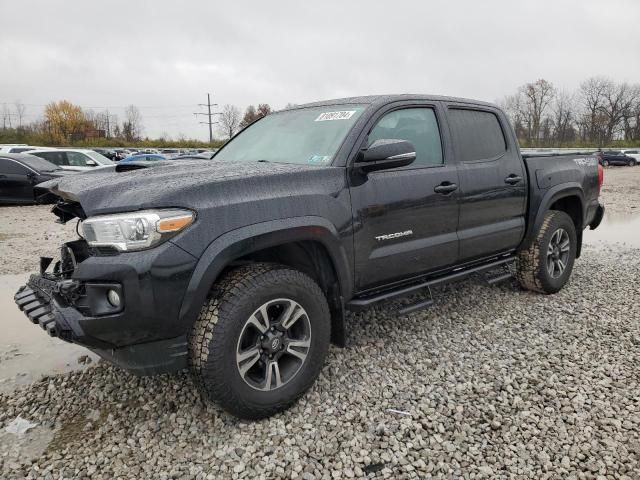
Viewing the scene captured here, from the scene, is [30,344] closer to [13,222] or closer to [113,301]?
[113,301]

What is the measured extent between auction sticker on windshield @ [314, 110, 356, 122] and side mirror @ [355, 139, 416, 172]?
441 millimetres

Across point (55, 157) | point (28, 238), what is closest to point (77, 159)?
point (55, 157)

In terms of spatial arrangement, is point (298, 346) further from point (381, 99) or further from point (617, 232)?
point (617, 232)

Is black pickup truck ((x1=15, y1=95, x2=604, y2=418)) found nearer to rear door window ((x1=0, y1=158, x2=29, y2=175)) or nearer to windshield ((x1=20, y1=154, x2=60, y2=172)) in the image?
rear door window ((x1=0, y1=158, x2=29, y2=175))

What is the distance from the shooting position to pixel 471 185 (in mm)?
3826

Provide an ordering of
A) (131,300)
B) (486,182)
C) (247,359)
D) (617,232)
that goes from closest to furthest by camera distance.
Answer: (131,300), (247,359), (486,182), (617,232)

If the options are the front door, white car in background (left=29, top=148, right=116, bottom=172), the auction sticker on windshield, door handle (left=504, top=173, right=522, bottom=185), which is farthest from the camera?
white car in background (left=29, top=148, right=116, bottom=172)

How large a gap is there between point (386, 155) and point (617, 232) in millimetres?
7822

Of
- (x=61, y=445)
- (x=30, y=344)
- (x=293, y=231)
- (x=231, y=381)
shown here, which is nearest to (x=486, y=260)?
(x=293, y=231)

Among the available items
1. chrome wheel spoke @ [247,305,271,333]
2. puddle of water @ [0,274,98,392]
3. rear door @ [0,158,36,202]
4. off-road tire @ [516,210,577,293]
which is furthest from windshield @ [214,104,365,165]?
rear door @ [0,158,36,202]

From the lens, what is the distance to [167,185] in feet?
8.05

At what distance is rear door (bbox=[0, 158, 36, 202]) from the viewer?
1163cm

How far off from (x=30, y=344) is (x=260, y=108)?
199ft

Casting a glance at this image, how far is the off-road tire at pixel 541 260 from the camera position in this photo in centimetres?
461
